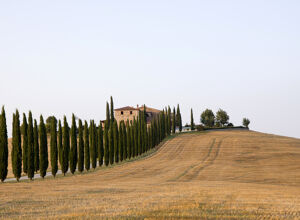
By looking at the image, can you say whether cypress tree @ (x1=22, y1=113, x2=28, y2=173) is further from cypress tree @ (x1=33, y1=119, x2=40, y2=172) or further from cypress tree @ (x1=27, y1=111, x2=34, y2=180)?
cypress tree @ (x1=33, y1=119, x2=40, y2=172)

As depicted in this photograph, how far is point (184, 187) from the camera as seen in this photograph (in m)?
26.4

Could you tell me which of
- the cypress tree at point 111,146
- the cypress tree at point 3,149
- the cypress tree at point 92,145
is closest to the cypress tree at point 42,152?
the cypress tree at point 3,149

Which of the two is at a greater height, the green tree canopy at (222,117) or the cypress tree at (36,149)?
the green tree canopy at (222,117)

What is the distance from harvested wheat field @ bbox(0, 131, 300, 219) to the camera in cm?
1295

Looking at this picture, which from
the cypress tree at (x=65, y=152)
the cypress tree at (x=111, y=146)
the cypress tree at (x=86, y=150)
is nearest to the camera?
the cypress tree at (x=65, y=152)

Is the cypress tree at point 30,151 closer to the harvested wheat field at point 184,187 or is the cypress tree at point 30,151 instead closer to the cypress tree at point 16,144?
the cypress tree at point 16,144

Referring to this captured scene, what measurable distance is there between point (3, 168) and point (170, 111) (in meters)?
66.9

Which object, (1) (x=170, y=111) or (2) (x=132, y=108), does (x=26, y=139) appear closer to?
(1) (x=170, y=111)

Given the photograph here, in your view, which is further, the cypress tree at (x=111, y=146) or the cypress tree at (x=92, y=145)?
the cypress tree at (x=111, y=146)

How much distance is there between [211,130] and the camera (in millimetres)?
112062

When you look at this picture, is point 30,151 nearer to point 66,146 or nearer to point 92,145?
point 66,146

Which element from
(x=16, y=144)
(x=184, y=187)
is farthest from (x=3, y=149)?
(x=184, y=187)

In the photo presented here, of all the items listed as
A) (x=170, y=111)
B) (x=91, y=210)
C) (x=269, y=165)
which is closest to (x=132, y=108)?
(x=170, y=111)

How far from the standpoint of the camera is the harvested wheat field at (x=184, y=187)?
42.5 ft
